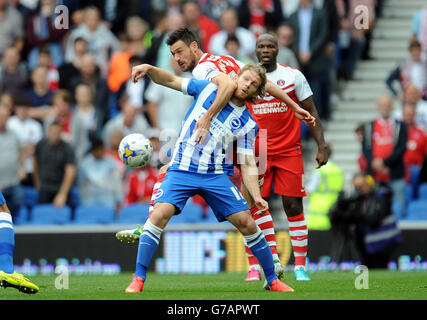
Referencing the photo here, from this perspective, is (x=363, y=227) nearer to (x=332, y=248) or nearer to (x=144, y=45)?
(x=332, y=248)

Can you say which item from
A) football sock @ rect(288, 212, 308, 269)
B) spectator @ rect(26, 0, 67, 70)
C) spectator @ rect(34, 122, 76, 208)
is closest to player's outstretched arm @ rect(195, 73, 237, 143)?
football sock @ rect(288, 212, 308, 269)

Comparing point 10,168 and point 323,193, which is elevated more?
point 10,168

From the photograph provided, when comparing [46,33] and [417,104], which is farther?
[46,33]

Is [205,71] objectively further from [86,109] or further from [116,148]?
[86,109]

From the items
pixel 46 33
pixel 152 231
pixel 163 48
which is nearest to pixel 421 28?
pixel 163 48

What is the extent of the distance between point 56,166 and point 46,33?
402cm

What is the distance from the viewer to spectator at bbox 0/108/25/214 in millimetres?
16891

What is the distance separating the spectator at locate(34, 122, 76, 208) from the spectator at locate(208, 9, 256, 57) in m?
3.17

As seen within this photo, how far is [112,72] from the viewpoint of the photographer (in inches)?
744

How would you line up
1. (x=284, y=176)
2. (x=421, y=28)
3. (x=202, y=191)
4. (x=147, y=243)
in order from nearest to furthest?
(x=147, y=243) → (x=202, y=191) → (x=284, y=176) → (x=421, y=28)

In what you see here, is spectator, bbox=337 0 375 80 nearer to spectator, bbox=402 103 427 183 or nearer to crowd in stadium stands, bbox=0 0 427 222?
crowd in stadium stands, bbox=0 0 427 222

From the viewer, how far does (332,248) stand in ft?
51.1
